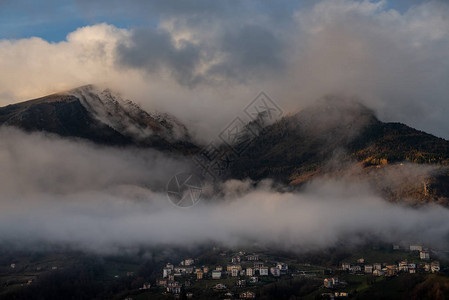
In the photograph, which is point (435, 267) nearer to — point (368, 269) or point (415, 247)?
point (368, 269)

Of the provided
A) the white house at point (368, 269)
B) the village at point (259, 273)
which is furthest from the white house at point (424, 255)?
the white house at point (368, 269)

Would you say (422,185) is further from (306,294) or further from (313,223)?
(306,294)

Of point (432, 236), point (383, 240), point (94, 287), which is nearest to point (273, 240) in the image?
point (383, 240)

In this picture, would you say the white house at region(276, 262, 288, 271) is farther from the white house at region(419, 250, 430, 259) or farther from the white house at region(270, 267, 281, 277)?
the white house at region(419, 250, 430, 259)

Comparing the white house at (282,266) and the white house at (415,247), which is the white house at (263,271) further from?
the white house at (415,247)

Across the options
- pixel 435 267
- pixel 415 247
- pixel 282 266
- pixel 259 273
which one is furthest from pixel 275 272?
pixel 415 247

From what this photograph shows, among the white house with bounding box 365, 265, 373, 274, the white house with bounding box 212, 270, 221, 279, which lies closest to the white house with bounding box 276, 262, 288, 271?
the white house with bounding box 212, 270, 221, 279

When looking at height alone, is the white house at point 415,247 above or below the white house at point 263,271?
above

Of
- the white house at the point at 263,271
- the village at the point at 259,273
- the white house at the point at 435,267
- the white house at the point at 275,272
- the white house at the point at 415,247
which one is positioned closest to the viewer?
the village at the point at 259,273

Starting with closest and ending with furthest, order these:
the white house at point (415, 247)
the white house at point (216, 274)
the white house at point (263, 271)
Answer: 1. the white house at point (263, 271)
2. the white house at point (216, 274)
3. the white house at point (415, 247)
